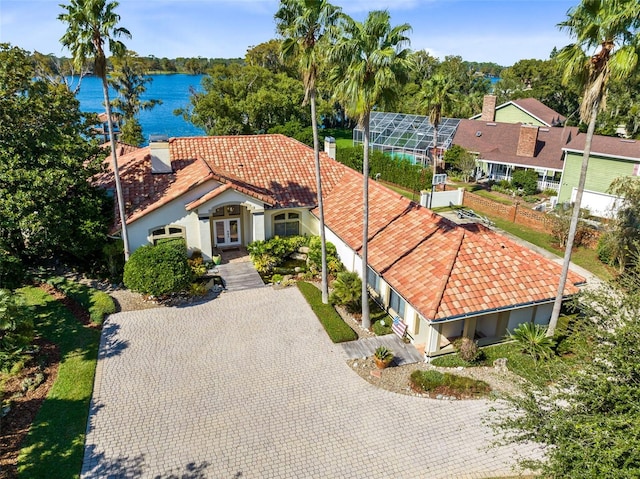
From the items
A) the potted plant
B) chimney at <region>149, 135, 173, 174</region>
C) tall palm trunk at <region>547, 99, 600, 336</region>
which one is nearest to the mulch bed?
chimney at <region>149, 135, 173, 174</region>

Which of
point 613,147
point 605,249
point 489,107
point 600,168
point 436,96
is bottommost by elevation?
point 605,249

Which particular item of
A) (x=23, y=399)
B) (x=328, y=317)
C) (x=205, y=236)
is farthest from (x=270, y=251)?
(x=23, y=399)

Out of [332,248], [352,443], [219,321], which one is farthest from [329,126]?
[352,443]

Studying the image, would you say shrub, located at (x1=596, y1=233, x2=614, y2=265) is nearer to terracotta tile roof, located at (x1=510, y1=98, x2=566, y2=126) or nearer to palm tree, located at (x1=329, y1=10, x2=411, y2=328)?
palm tree, located at (x1=329, y1=10, x2=411, y2=328)

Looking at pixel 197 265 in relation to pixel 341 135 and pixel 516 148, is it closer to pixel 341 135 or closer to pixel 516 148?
pixel 516 148

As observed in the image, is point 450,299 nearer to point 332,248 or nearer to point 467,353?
point 467,353

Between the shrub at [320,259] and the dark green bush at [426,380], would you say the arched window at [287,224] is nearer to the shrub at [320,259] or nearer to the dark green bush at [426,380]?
the shrub at [320,259]
